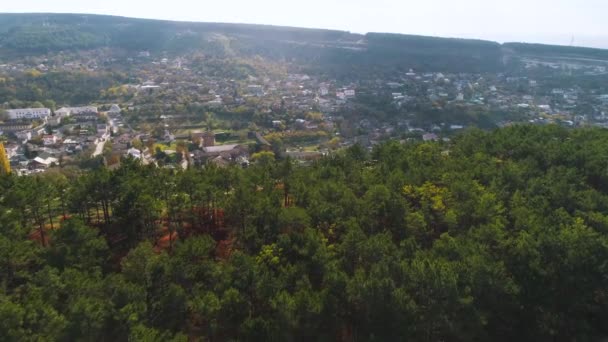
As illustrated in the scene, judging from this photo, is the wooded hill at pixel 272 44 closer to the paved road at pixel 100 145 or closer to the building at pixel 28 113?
the building at pixel 28 113

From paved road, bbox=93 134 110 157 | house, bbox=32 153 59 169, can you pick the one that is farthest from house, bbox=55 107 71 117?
house, bbox=32 153 59 169

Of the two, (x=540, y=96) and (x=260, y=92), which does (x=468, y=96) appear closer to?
(x=540, y=96)

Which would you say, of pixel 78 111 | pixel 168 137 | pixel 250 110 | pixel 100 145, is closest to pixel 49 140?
pixel 100 145

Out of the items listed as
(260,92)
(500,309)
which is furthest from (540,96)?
(500,309)

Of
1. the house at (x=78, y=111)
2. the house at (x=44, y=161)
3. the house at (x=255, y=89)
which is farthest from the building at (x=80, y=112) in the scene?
the house at (x=255, y=89)

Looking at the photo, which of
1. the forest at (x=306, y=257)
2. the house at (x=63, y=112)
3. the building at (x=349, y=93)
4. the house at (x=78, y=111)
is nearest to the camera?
the forest at (x=306, y=257)

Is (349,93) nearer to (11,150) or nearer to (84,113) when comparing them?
(84,113)
